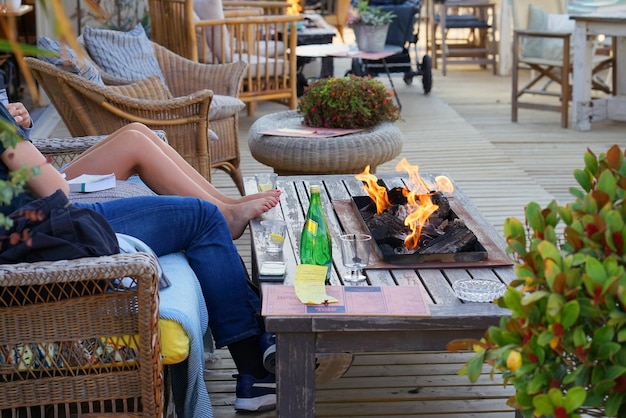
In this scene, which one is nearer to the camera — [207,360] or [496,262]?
[496,262]

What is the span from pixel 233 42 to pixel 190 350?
14.3ft

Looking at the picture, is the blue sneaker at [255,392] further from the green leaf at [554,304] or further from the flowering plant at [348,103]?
the flowering plant at [348,103]

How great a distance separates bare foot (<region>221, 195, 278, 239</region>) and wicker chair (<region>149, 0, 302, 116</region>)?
10.8ft

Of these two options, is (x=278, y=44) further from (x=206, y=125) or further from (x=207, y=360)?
(x=207, y=360)

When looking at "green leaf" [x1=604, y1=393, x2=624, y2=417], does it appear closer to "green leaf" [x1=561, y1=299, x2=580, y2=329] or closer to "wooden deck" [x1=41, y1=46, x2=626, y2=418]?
"green leaf" [x1=561, y1=299, x2=580, y2=329]

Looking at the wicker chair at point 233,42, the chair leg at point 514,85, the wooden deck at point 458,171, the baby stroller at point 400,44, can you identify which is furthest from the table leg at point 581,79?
the wicker chair at point 233,42

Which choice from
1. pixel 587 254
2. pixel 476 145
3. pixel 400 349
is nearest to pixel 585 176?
pixel 587 254

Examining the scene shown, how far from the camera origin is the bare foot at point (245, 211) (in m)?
3.11

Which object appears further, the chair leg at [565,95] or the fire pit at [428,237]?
the chair leg at [565,95]

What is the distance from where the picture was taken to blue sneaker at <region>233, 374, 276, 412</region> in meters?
2.69

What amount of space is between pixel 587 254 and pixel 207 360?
1.84m

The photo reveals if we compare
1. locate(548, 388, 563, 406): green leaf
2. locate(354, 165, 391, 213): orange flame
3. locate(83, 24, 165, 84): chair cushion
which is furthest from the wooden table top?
locate(83, 24, 165, 84): chair cushion

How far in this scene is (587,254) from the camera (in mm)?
1510

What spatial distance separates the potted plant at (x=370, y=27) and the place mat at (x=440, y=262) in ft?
14.3
